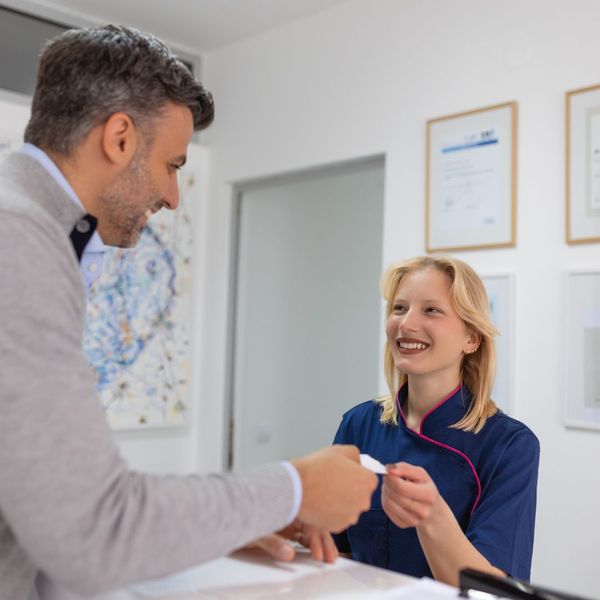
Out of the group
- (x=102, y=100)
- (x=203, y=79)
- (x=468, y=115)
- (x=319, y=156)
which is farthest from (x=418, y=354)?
(x=203, y=79)

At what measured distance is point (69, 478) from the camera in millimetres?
743

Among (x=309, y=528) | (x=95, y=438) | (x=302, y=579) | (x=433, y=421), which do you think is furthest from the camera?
(x=433, y=421)

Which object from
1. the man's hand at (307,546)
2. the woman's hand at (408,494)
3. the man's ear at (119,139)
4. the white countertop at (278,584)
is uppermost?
the man's ear at (119,139)

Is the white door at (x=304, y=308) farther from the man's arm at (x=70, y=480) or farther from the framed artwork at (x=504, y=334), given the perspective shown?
the man's arm at (x=70, y=480)

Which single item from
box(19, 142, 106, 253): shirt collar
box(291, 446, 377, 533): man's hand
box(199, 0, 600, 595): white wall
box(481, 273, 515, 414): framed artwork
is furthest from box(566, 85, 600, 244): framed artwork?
box(19, 142, 106, 253): shirt collar

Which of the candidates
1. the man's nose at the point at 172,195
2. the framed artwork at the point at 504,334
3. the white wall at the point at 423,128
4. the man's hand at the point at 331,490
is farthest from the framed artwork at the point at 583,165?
the man's hand at the point at 331,490

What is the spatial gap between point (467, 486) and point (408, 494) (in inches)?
14.1

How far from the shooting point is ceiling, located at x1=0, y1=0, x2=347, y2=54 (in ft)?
10.8

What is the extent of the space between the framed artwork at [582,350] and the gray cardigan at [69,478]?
1767 mm

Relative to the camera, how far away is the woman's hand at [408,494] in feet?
4.03

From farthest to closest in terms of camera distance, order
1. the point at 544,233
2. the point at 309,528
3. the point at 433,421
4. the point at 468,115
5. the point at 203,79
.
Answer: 1. the point at 203,79
2. the point at 468,115
3. the point at 544,233
4. the point at 433,421
5. the point at 309,528

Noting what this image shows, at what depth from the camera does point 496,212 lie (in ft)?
8.61

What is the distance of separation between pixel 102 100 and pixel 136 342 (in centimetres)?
256

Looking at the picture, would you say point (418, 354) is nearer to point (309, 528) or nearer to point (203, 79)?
point (309, 528)
